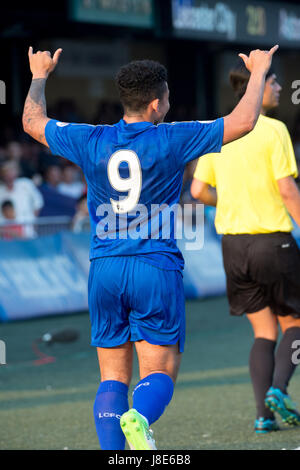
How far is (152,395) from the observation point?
3723 millimetres

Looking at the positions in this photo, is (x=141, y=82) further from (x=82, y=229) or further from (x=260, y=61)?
(x=82, y=229)

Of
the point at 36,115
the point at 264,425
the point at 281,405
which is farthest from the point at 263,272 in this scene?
the point at 36,115

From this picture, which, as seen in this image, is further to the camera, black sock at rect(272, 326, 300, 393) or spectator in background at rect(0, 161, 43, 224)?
spectator in background at rect(0, 161, 43, 224)

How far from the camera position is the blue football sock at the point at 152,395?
Result: 370cm

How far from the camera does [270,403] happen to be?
5258mm

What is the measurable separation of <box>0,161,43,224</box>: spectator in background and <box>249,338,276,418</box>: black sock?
810 centimetres

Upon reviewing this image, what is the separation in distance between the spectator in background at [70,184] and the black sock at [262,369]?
377 inches

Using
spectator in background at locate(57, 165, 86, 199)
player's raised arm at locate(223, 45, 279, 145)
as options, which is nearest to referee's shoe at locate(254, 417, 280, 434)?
player's raised arm at locate(223, 45, 279, 145)

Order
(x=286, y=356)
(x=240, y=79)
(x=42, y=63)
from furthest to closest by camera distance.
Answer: (x=286, y=356)
(x=240, y=79)
(x=42, y=63)

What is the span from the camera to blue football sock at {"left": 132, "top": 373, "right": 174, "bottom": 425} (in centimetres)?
370

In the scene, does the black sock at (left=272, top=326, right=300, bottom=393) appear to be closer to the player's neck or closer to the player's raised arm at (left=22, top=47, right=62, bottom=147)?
the player's neck

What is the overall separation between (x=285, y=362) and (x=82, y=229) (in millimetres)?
7113

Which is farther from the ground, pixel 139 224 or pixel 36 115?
pixel 36 115
